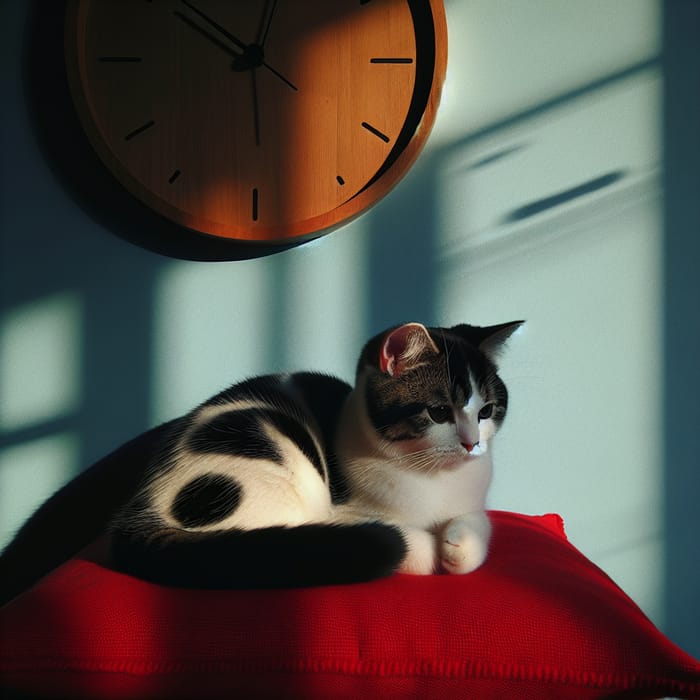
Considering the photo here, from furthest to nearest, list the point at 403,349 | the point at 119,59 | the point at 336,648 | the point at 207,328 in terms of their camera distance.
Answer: the point at 207,328
the point at 119,59
the point at 403,349
the point at 336,648

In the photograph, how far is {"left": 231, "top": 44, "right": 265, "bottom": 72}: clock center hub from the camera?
1409 mm

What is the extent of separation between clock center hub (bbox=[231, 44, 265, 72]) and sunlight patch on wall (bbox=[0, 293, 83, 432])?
564 millimetres

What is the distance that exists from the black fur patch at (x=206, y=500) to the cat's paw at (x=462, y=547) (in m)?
0.30

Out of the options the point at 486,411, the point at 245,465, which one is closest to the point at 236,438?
the point at 245,465

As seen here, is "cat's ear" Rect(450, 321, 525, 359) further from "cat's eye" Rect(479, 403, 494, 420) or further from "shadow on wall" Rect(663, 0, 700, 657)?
"shadow on wall" Rect(663, 0, 700, 657)

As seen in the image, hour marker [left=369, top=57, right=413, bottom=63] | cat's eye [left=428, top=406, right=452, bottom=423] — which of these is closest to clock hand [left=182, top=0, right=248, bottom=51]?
hour marker [left=369, top=57, right=413, bottom=63]

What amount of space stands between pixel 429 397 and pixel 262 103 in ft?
2.36

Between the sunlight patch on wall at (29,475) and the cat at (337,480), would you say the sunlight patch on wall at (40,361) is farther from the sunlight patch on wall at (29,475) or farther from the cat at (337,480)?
the cat at (337,480)

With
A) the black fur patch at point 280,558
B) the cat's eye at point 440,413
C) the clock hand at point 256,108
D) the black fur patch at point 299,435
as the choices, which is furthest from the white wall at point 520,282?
the black fur patch at point 280,558

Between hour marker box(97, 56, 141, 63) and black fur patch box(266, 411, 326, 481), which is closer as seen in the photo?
black fur patch box(266, 411, 326, 481)

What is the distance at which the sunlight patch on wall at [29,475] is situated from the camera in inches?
57.0

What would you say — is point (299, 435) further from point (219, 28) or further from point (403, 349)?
point (219, 28)

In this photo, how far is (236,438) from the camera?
109cm

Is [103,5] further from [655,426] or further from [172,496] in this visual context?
[655,426]
